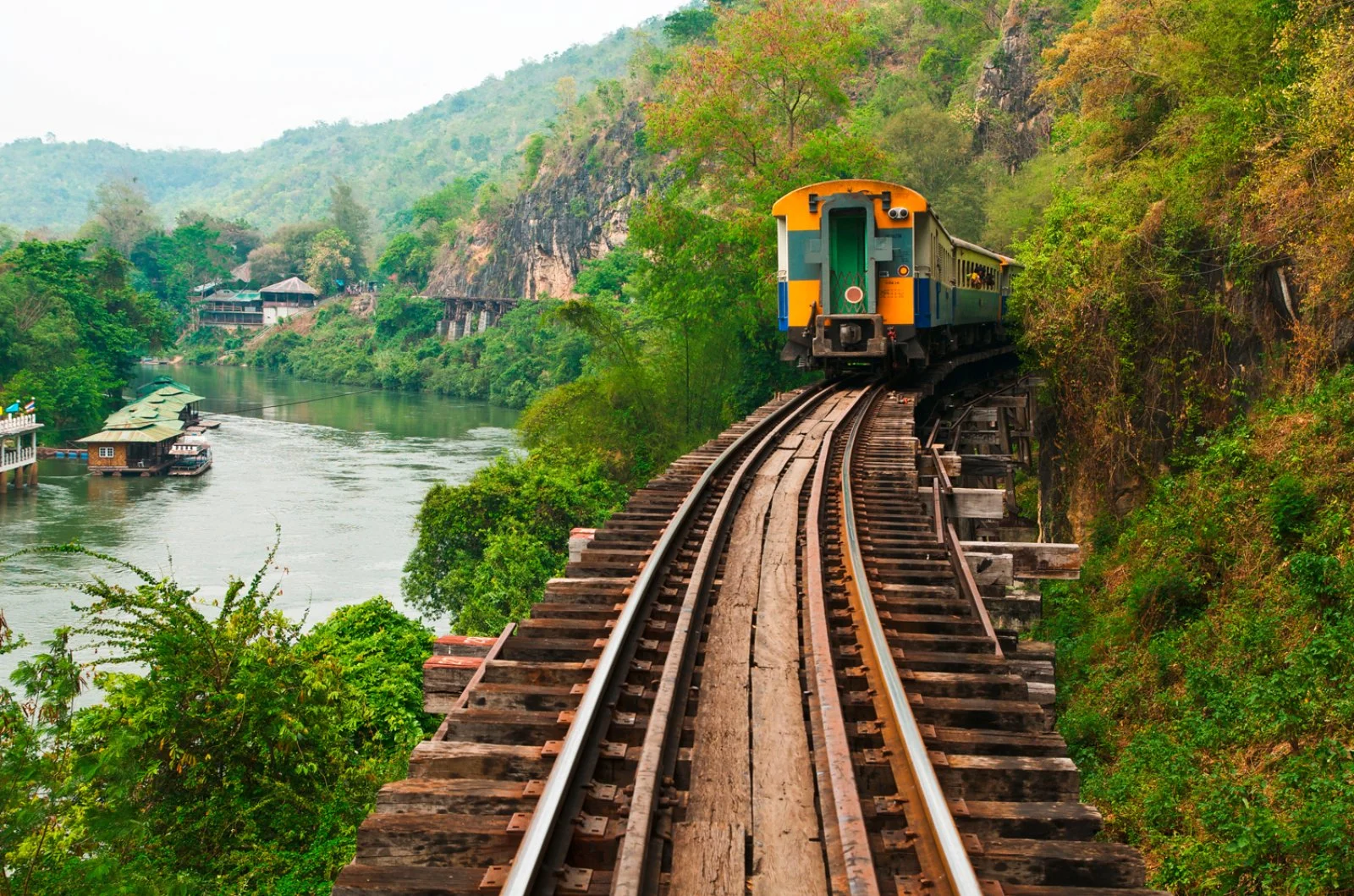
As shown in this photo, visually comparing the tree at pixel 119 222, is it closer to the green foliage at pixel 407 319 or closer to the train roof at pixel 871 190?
the green foliage at pixel 407 319

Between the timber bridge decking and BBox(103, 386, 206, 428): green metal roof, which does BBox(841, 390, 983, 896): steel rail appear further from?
BBox(103, 386, 206, 428): green metal roof

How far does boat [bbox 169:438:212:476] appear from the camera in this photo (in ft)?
124

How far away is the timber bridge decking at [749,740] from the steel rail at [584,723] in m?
0.01

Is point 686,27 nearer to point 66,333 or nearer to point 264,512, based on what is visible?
point 66,333

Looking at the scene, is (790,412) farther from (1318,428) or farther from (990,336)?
(990,336)

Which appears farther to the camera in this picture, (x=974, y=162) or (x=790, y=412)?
(x=974, y=162)

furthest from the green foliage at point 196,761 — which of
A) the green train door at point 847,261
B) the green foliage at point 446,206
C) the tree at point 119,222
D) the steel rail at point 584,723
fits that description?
the tree at point 119,222

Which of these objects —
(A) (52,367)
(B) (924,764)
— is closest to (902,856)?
(B) (924,764)

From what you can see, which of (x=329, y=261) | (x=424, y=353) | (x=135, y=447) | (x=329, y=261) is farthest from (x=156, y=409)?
(x=329, y=261)

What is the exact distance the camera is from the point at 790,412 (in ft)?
47.6

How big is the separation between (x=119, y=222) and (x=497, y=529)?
103 m

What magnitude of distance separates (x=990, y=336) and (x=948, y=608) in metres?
19.6

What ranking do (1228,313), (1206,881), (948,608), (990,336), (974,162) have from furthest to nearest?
1. (974,162)
2. (990,336)
3. (1228,313)
4. (1206,881)
5. (948,608)

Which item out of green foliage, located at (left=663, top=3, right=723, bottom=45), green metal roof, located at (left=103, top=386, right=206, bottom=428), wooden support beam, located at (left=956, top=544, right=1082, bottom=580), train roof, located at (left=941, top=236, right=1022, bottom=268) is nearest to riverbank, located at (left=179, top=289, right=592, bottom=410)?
green metal roof, located at (left=103, top=386, right=206, bottom=428)
